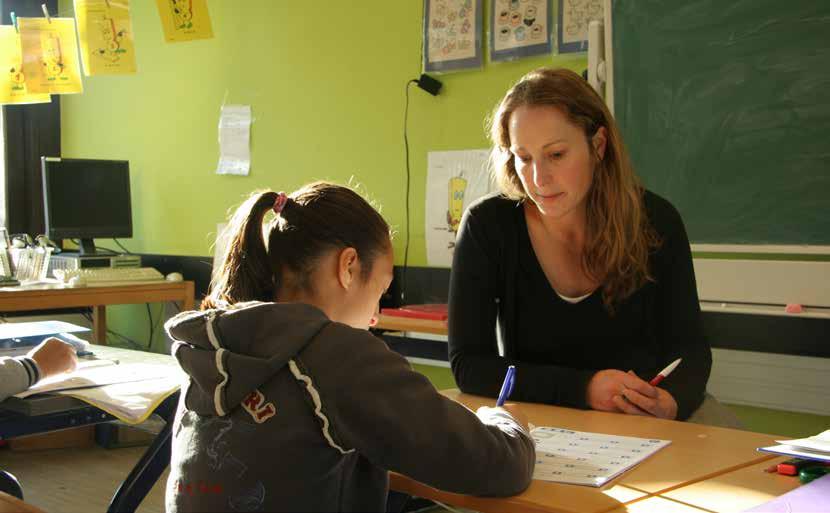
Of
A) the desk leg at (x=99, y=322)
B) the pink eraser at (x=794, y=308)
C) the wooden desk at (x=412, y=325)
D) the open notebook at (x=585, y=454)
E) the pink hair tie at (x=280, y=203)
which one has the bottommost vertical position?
the desk leg at (x=99, y=322)

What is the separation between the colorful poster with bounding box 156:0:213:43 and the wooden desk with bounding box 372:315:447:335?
147cm

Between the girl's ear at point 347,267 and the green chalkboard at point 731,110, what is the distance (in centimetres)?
143

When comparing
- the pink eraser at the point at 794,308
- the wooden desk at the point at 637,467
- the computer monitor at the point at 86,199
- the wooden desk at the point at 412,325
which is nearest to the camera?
the wooden desk at the point at 637,467

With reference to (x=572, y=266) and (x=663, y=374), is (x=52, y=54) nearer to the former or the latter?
(x=572, y=266)

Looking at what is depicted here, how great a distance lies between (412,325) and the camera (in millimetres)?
2781

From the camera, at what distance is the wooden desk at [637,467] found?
102cm

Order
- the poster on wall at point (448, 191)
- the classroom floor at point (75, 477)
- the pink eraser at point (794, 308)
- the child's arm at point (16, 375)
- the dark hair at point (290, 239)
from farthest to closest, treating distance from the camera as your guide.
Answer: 1. the poster on wall at point (448, 191)
2. the classroom floor at point (75, 477)
3. the pink eraser at point (794, 308)
4. the child's arm at point (16, 375)
5. the dark hair at point (290, 239)

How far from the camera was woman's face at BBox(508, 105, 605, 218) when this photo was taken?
5.57 feet

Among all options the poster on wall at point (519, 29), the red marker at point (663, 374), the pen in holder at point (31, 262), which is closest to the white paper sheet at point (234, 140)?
the pen in holder at point (31, 262)

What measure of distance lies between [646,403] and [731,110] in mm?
1086

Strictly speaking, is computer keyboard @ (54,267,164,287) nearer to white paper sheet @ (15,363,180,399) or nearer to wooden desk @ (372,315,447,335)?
wooden desk @ (372,315,447,335)

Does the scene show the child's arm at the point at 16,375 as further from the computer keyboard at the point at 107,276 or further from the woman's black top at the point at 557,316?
the computer keyboard at the point at 107,276

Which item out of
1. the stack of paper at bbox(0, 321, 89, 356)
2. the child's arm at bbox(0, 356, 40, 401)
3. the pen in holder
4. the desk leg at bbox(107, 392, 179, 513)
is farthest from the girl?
the pen in holder

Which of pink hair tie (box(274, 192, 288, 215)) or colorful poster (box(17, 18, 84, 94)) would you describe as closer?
pink hair tie (box(274, 192, 288, 215))
